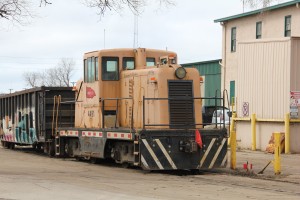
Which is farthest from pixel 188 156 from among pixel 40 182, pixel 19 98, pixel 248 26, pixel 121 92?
pixel 248 26

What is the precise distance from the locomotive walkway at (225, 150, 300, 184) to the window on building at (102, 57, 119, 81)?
4491mm

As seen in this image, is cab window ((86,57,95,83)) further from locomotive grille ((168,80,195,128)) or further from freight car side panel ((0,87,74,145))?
locomotive grille ((168,80,195,128))

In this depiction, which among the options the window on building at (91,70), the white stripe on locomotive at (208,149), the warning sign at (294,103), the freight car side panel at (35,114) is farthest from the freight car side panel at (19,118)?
the warning sign at (294,103)

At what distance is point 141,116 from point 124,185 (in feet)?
12.8

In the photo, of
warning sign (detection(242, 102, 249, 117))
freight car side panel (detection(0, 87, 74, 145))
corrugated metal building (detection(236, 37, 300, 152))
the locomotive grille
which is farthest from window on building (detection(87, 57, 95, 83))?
warning sign (detection(242, 102, 249, 117))

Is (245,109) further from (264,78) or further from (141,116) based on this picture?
(141,116)

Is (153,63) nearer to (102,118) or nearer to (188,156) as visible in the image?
(102,118)

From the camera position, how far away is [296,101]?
22406mm

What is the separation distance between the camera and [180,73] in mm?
15930

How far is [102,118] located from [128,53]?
2.17m

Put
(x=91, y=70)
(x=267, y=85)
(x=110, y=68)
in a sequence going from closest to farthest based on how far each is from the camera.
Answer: (x=110, y=68)
(x=91, y=70)
(x=267, y=85)

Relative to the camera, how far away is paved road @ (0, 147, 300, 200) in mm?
11312

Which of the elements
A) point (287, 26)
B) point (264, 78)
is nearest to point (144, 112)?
point (264, 78)

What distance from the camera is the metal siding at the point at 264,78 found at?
894 inches
